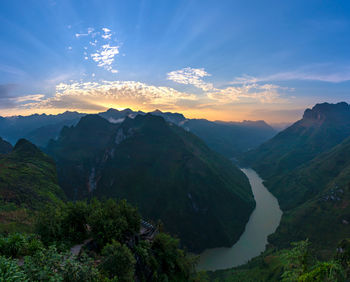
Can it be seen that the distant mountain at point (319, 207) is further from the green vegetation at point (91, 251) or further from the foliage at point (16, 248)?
the foliage at point (16, 248)

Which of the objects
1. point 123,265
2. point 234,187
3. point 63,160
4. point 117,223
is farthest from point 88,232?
point 63,160

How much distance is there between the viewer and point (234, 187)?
486 feet

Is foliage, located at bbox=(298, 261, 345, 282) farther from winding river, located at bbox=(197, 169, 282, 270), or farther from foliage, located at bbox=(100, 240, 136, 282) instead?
winding river, located at bbox=(197, 169, 282, 270)

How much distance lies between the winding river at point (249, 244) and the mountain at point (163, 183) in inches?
164

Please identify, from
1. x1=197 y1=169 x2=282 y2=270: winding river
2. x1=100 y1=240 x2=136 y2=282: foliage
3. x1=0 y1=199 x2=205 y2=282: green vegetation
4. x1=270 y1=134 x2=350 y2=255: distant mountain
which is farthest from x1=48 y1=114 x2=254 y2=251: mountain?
x1=100 y1=240 x2=136 y2=282: foliage

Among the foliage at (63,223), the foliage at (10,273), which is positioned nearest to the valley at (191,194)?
the foliage at (63,223)

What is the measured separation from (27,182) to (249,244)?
10666cm

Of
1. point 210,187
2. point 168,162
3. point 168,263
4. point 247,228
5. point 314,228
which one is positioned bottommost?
point 247,228

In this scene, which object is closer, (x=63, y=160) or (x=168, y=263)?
(x=168, y=263)

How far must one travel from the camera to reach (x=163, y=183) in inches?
5054

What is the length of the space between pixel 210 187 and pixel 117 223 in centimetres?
11622

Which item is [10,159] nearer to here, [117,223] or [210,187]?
[117,223]

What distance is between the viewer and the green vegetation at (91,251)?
335 inches

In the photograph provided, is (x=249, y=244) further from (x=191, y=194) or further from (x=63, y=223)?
(x=63, y=223)
